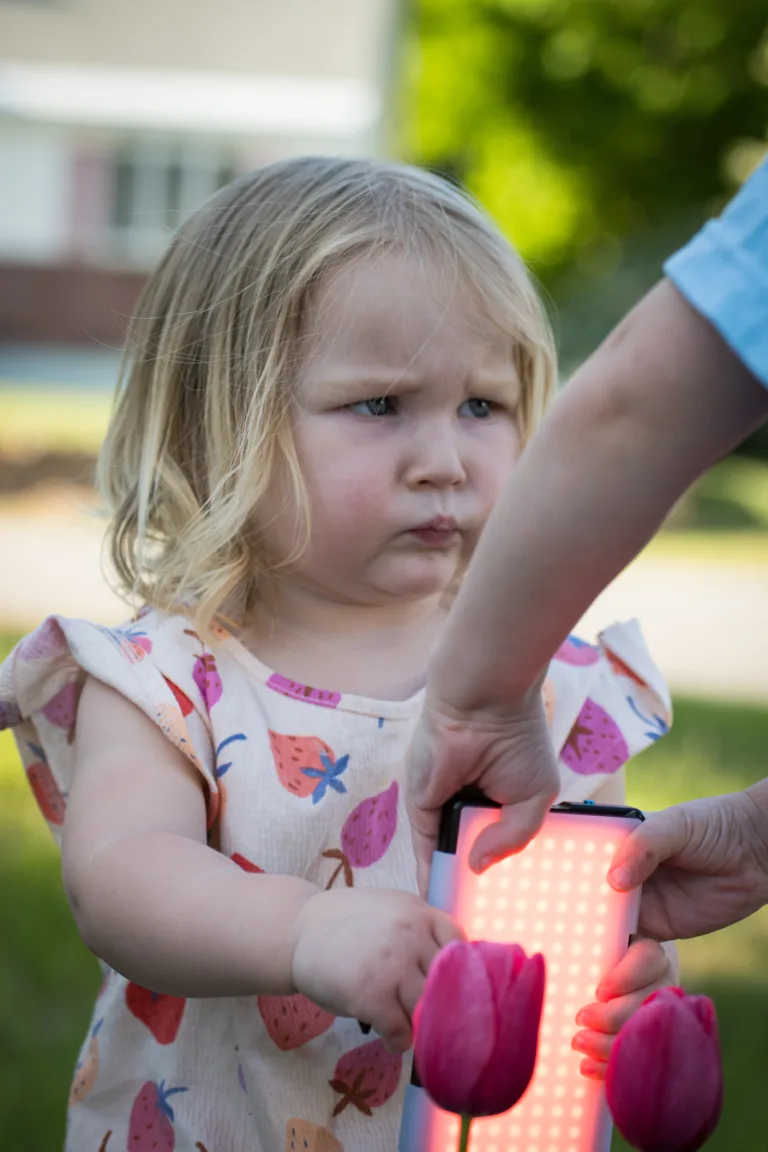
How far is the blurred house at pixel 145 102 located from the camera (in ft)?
63.4

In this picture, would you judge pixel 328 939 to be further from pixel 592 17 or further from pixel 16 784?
pixel 592 17

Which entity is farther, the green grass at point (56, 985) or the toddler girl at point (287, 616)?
the green grass at point (56, 985)

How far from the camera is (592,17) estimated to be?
19938mm

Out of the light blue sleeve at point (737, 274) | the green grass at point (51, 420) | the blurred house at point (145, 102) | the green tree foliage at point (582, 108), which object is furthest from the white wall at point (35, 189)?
the light blue sleeve at point (737, 274)

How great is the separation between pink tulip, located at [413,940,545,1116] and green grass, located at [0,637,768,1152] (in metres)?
1.34

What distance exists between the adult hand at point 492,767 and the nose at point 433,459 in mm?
495

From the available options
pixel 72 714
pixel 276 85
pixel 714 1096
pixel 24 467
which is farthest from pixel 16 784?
pixel 276 85

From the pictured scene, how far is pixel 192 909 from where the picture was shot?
128cm

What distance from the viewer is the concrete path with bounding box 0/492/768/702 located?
18.7 ft

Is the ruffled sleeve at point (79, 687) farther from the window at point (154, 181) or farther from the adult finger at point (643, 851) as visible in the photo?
the window at point (154, 181)

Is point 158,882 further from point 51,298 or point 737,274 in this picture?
point 51,298

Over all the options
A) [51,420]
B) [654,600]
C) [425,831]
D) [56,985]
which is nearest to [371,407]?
[425,831]

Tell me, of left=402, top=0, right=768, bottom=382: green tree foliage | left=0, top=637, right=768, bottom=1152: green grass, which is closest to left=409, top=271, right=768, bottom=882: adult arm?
left=0, top=637, right=768, bottom=1152: green grass

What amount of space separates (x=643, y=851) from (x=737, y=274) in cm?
55
